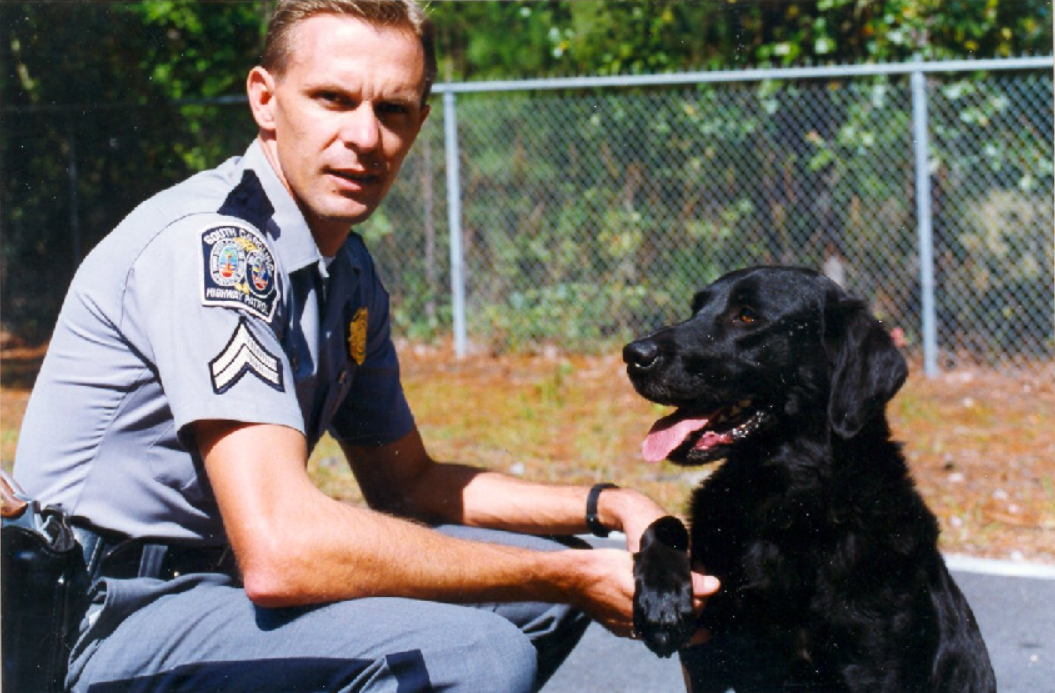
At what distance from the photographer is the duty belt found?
2.26 meters

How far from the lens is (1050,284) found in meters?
7.64

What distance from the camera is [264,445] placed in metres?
2.09

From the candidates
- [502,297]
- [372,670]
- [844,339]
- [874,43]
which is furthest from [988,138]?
[372,670]

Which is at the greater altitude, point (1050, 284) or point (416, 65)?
point (416, 65)

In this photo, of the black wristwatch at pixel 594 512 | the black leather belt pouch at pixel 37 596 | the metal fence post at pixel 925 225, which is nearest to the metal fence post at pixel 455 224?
the metal fence post at pixel 925 225

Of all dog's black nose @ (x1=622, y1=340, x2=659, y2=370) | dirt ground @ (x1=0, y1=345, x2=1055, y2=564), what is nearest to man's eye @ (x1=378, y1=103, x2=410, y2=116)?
dog's black nose @ (x1=622, y1=340, x2=659, y2=370)

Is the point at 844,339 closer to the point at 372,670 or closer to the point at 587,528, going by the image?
the point at 587,528

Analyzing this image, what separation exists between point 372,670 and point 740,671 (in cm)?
93

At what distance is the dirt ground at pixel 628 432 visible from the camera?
507 cm

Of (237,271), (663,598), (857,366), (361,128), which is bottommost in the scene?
(663,598)

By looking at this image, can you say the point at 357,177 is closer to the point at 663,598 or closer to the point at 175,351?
the point at 175,351

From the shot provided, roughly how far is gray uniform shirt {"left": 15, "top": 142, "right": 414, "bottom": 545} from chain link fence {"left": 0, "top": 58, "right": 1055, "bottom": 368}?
213 inches

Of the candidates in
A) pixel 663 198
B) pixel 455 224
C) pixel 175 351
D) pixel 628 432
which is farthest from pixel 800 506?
pixel 455 224

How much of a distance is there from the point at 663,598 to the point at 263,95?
1.42 m
